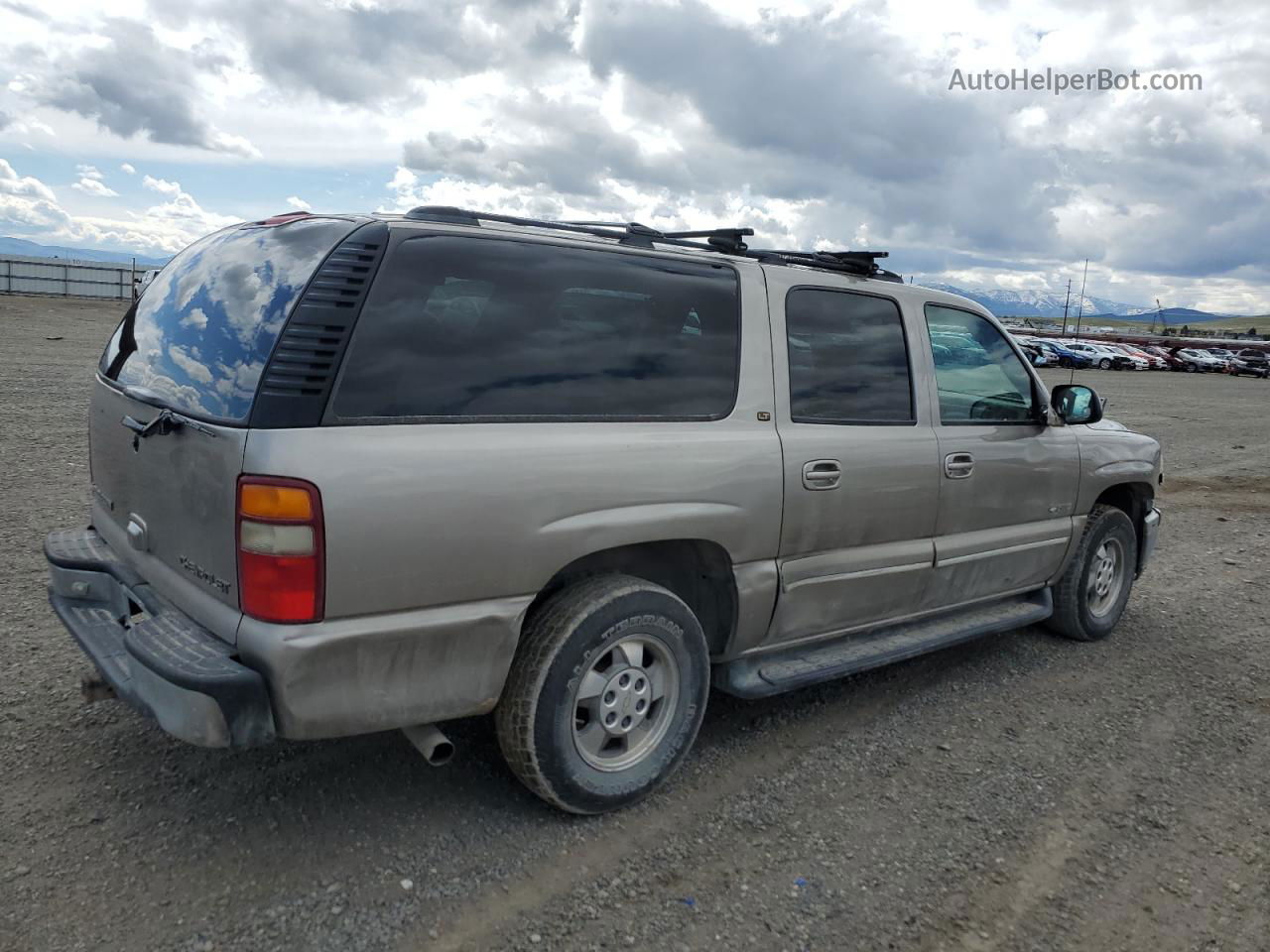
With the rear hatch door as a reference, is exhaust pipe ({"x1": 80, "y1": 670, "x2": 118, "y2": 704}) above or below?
below

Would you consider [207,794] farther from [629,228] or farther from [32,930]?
[629,228]

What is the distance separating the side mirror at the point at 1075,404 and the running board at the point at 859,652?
992mm

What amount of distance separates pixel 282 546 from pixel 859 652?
246 cm

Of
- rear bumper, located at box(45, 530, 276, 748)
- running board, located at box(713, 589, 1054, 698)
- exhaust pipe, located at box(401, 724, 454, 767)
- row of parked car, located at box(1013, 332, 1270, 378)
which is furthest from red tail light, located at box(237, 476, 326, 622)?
row of parked car, located at box(1013, 332, 1270, 378)

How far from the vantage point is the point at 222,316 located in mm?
3029

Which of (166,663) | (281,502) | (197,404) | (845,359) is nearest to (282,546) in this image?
(281,502)

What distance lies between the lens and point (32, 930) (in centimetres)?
259

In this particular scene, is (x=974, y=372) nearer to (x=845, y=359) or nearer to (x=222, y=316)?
(x=845, y=359)

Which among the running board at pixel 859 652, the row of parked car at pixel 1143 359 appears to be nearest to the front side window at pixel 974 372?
the running board at pixel 859 652

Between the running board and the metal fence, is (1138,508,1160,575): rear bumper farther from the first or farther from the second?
the metal fence

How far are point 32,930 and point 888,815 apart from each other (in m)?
2.62

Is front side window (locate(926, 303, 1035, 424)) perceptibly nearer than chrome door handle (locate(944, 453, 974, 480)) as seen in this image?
No

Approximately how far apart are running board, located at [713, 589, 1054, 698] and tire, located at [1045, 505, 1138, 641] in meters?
0.33

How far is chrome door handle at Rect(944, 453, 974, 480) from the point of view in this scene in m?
4.28
